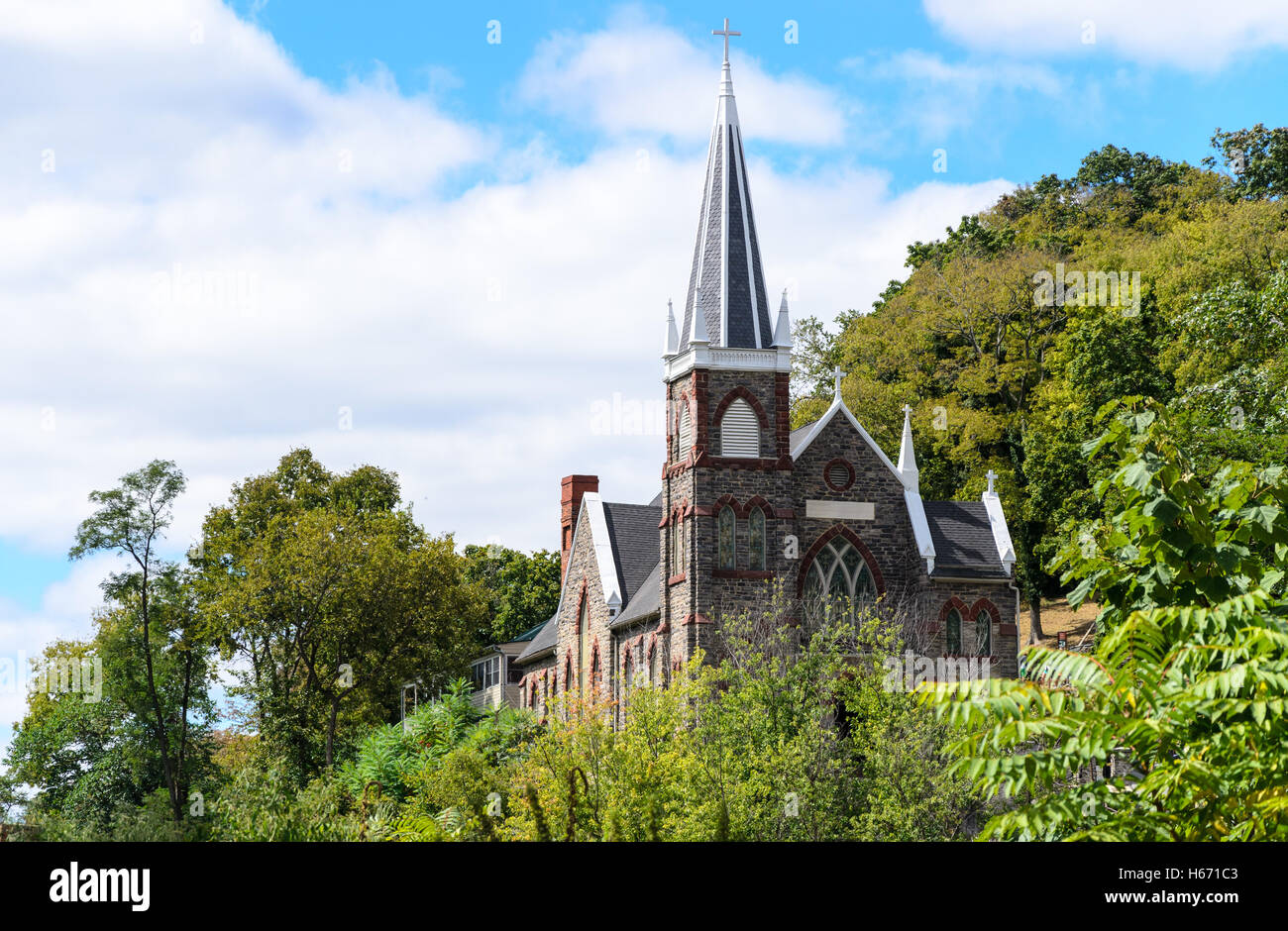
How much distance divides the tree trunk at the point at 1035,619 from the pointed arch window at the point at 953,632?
22010 millimetres

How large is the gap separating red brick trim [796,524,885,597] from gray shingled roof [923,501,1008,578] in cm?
183

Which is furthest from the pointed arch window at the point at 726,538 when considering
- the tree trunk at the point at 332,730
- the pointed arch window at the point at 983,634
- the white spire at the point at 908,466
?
the tree trunk at the point at 332,730

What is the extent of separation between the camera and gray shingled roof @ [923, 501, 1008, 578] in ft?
160

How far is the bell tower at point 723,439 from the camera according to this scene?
4738 centimetres

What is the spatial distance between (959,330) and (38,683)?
1824 inches

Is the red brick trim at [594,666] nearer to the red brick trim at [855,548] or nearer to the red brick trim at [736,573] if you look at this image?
the red brick trim at [736,573]

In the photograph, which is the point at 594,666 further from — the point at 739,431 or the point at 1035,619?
the point at 1035,619

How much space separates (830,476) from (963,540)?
4.86 m

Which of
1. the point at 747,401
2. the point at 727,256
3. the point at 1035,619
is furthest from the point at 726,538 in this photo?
the point at 1035,619

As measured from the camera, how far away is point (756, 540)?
4788cm

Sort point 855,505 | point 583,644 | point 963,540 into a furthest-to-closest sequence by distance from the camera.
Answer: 1. point 583,644
2. point 963,540
3. point 855,505

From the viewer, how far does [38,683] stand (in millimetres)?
73500

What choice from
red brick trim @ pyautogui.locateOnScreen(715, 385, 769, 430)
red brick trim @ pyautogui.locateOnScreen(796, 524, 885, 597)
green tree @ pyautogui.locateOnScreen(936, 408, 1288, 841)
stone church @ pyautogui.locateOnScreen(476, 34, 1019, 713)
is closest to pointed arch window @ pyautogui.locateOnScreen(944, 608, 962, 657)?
stone church @ pyautogui.locateOnScreen(476, 34, 1019, 713)
